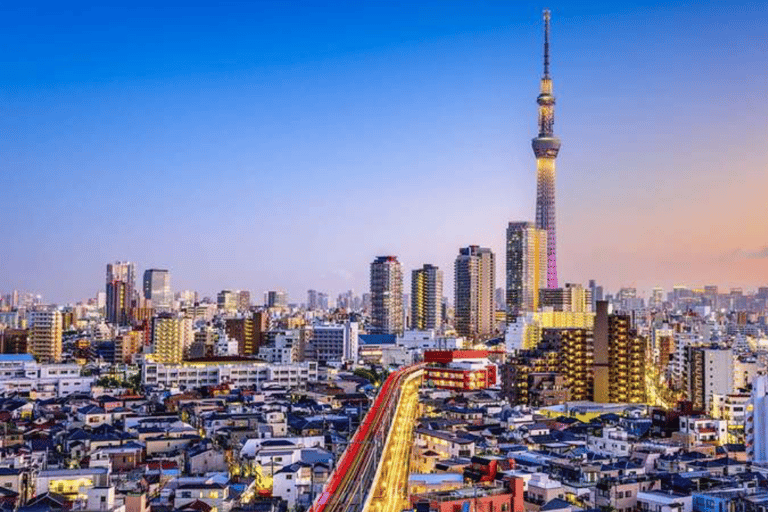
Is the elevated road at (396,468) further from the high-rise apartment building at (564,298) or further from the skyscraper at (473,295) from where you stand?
the skyscraper at (473,295)

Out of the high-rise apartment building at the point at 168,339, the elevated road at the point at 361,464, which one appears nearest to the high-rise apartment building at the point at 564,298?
the high-rise apartment building at the point at 168,339

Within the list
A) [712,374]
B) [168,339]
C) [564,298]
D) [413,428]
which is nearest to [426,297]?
[564,298]

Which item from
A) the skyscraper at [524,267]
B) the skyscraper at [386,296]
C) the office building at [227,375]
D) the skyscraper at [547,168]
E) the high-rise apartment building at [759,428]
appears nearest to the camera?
the high-rise apartment building at [759,428]

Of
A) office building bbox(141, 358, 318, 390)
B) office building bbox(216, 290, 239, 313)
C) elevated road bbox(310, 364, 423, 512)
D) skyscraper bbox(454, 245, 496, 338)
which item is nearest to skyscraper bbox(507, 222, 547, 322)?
skyscraper bbox(454, 245, 496, 338)

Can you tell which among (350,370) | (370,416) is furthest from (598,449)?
(350,370)

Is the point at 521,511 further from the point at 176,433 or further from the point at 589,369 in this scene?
the point at 589,369

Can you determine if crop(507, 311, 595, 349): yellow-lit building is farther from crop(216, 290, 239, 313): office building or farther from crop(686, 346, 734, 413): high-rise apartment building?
crop(216, 290, 239, 313): office building
